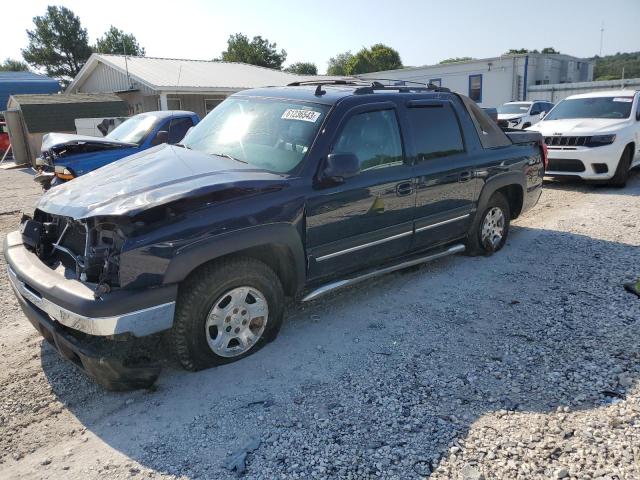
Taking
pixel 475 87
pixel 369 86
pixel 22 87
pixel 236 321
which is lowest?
pixel 236 321

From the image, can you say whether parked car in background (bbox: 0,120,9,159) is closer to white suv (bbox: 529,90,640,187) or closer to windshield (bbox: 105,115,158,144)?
windshield (bbox: 105,115,158,144)

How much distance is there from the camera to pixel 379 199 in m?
4.11

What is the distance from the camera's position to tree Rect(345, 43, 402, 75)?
70000 mm

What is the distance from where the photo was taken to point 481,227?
5.57 metres

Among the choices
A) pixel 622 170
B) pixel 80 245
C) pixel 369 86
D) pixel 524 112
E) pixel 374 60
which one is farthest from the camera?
pixel 374 60

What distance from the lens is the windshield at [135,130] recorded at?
8.55 meters

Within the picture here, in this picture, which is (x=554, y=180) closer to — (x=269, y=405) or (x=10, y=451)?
(x=269, y=405)

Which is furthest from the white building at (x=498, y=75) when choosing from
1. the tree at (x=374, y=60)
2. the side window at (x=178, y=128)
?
the tree at (x=374, y=60)

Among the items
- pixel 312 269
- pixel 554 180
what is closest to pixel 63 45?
pixel 554 180

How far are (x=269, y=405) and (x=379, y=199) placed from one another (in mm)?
1910

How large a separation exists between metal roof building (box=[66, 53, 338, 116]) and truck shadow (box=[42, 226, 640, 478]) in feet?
55.9

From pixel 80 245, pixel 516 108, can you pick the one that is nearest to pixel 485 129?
pixel 80 245

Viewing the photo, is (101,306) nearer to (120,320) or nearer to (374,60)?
(120,320)

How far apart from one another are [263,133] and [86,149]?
15.0ft
